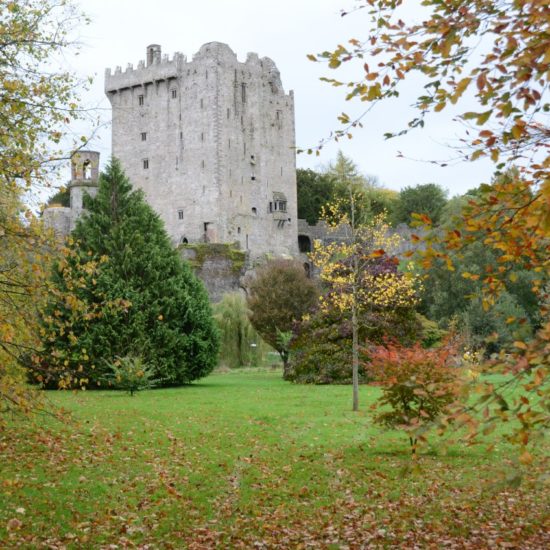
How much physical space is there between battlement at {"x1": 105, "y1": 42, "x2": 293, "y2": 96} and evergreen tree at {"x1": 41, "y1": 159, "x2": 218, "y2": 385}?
39.7 m

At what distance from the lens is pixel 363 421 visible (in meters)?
15.4

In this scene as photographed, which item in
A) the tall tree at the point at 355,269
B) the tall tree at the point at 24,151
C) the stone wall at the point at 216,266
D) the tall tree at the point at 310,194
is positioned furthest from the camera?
the tall tree at the point at 310,194

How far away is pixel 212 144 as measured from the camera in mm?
63250

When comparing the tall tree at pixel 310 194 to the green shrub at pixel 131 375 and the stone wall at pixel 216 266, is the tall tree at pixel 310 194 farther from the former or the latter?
the green shrub at pixel 131 375

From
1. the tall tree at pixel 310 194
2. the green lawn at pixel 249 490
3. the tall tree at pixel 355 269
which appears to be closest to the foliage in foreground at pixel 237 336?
the tall tree at pixel 355 269

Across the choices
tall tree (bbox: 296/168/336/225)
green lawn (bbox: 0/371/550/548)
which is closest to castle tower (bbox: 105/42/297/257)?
tall tree (bbox: 296/168/336/225)

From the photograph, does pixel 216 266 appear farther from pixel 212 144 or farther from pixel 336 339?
pixel 336 339

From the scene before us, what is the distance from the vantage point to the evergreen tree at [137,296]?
23797 millimetres

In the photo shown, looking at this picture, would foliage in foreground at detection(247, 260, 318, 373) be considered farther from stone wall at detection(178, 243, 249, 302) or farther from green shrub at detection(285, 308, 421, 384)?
stone wall at detection(178, 243, 249, 302)

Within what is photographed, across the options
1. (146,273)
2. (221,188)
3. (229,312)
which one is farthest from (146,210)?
Result: (221,188)

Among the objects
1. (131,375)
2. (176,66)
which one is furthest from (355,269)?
(176,66)

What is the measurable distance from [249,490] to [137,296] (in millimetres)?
15653

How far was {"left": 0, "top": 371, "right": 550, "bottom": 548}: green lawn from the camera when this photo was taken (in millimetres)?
7578

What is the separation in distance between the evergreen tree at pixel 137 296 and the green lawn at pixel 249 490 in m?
8.70
